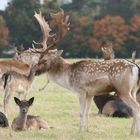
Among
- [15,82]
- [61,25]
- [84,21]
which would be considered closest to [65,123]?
[61,25]

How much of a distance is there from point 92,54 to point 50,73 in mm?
46913

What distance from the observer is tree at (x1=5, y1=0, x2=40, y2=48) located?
5844 cm

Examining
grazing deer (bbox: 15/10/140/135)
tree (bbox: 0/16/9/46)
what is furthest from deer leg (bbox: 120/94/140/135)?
tree (bbox: 0/16/9/46)

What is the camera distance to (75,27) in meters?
61.4

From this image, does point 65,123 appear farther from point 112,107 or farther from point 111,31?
point 111,31

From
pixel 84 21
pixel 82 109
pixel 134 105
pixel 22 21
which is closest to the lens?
pixel 134 105

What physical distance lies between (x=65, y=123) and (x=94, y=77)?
2307 millimetres

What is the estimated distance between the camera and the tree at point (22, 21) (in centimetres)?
5844

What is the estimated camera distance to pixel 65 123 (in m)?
12.7

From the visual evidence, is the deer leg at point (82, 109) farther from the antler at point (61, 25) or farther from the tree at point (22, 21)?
the tree at point (22, 21)

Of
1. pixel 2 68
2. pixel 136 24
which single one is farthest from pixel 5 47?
pixel 2 68

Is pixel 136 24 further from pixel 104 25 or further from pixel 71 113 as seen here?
pixel 71 113

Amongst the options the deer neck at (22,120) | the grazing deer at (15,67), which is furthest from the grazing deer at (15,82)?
the deer neck at (22,120)

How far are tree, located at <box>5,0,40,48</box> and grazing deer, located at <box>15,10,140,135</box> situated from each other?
154 feet
